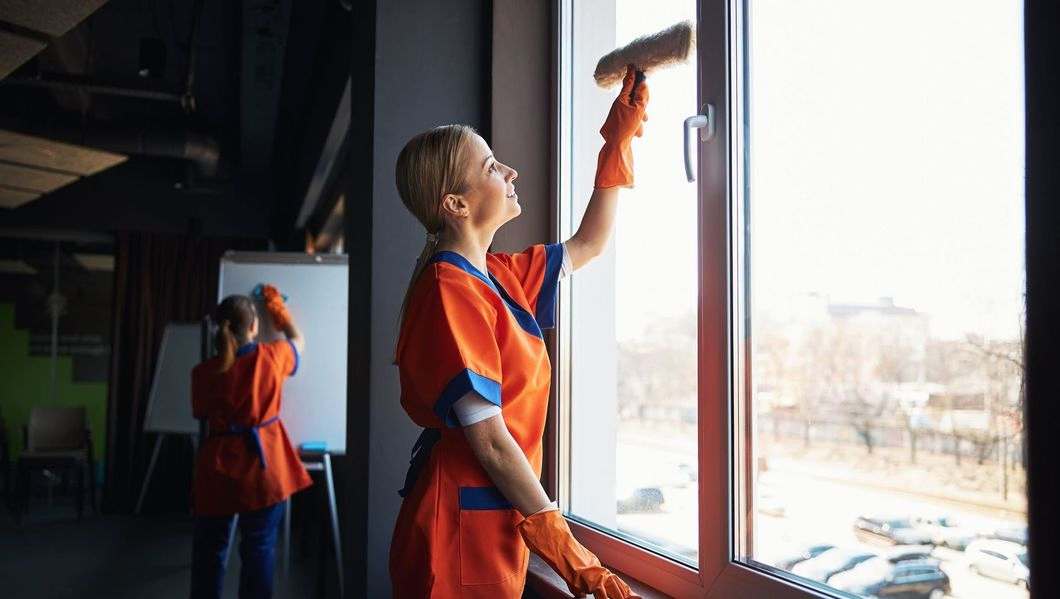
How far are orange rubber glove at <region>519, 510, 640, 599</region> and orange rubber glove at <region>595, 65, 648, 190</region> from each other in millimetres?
606

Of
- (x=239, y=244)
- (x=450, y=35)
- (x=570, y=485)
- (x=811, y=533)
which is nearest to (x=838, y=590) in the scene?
(x=811, y=533)

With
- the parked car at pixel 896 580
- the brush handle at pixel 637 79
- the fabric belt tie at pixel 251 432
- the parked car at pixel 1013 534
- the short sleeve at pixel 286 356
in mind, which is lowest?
the fabric belt tie at pixel 251 432

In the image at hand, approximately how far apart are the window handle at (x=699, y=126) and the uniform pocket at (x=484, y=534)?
644 mm

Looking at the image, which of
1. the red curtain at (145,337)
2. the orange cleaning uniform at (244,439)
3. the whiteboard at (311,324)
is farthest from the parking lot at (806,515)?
the red curtain at (145,337)

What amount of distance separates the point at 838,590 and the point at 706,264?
21.8 inches

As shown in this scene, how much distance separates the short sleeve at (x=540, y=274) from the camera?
1.43m

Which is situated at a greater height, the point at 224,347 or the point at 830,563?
the point at 224,347

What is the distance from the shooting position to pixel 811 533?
1227 mm

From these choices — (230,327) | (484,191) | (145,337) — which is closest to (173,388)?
(145,337)

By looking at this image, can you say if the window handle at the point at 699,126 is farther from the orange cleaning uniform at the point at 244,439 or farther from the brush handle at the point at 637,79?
the orange cleaning uniform at the point at 244,439

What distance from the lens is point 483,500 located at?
3.88 feet

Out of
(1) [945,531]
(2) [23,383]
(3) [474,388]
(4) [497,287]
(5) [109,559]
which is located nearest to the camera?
(1) [945,531]

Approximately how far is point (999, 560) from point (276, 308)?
3.34 metres

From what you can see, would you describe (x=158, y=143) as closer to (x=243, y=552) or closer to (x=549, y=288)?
(x=243, y=552)
